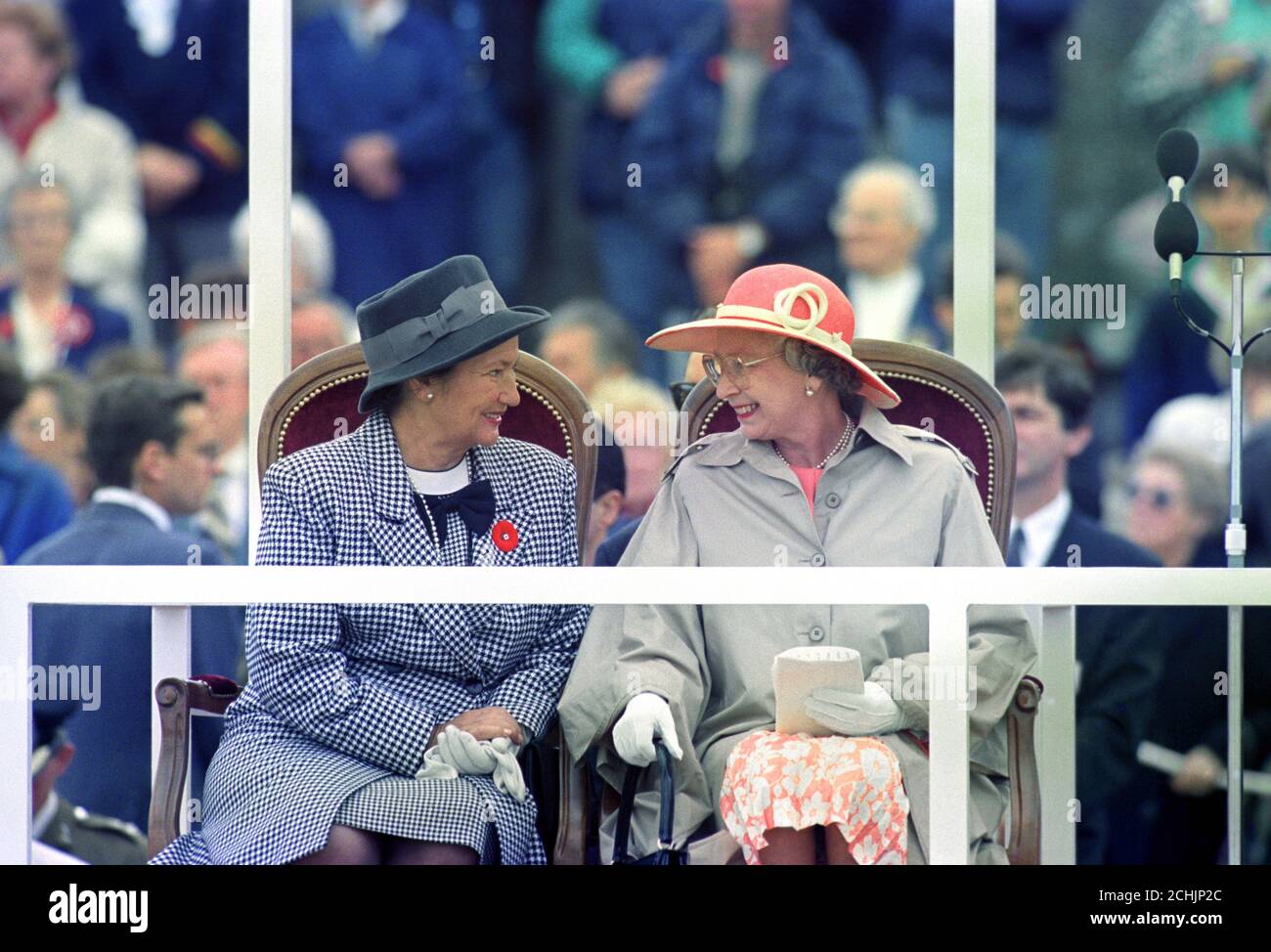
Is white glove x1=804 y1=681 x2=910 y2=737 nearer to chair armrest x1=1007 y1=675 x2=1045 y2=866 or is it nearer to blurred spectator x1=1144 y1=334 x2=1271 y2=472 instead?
chair armrest x1=1007 y1=675 x2=1045 y2=866

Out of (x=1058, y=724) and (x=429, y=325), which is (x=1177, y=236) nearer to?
(x=1058, y=724)

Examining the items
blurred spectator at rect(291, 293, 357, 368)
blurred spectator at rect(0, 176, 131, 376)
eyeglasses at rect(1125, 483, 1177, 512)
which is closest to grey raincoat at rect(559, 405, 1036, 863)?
eyeglasses at rect(1125, 483, 1177, 512)

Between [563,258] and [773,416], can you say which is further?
[563,258]

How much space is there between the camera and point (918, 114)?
6289mm

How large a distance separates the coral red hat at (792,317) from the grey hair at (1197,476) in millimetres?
2229

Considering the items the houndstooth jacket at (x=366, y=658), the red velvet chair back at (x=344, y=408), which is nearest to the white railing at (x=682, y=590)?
the houndstooth jacket at (x=366, y=658)

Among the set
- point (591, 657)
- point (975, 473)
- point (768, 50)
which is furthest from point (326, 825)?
point (768, 50)

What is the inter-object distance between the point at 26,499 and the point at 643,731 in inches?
121

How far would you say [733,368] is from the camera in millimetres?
4246

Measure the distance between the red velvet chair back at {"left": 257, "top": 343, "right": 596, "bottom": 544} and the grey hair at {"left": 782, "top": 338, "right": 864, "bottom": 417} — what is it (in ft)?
1.67

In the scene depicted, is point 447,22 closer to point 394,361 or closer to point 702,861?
point 394,361

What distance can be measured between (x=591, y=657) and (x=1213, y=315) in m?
3.00

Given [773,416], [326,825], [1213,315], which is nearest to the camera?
[326,825]

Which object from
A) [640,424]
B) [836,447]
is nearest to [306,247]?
[640,424]
